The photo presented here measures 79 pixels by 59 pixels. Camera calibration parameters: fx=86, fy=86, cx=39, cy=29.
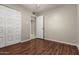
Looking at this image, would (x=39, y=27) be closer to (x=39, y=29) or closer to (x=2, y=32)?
(x=39, y=29)

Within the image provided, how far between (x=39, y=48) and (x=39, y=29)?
39 centimetres

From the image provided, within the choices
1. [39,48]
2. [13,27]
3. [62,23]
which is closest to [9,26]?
[13,27]

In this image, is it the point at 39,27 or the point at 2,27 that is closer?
the point at 2,27

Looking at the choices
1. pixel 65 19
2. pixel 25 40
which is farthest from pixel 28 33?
pixel 65 19

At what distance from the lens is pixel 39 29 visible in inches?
69.5

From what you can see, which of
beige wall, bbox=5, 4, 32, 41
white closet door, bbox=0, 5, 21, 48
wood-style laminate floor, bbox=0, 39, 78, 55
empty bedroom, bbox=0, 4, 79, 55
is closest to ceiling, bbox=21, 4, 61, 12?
empty bedroom, bbox=0, 4, 79, 55

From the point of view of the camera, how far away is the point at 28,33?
5.84 feet

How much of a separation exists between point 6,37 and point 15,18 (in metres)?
0.41

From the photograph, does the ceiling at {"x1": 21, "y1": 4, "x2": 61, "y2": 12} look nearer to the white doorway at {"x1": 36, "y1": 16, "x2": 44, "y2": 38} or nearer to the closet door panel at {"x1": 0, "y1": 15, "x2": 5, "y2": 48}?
the white doorway at {"x1": 36, "y1": 16, "x2": 44, "y2": 38}

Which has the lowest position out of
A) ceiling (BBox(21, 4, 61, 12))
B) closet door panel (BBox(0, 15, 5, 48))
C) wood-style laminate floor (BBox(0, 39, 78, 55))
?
wood-style laminate floor (BBox(0, 39, 78, 55))

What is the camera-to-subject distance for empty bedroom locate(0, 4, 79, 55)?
1.57 meters

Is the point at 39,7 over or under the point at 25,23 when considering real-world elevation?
over

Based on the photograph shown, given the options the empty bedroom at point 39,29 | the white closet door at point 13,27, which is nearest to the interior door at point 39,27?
the empty bedroom at point 39,29
